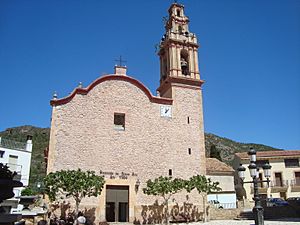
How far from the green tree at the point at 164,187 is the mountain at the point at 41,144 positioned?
96.4ft

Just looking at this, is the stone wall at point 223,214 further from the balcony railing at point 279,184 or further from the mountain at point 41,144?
the mountain at point 41,144

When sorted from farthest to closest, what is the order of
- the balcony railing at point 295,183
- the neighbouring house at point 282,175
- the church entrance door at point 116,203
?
the balcony railing at point 295,183
the neighbouring house at point 282,175
the church entrance door at point 116,203

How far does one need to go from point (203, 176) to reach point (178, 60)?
8994 mm

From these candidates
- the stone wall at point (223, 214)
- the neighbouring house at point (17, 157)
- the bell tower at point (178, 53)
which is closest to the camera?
the stone wall at point (223, 214)

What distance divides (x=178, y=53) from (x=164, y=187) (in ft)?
35.0

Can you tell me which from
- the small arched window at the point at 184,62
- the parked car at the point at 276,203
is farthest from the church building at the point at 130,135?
the parked car at the point at 276,203

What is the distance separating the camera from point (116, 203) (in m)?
19.5

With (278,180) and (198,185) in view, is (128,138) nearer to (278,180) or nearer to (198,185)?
(198,185)

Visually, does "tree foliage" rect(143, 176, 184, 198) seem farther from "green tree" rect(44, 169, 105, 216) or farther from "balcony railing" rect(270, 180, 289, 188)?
"balcony railing" rect(270, 180, 289, 188)

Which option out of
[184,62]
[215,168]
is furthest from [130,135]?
[215,168]

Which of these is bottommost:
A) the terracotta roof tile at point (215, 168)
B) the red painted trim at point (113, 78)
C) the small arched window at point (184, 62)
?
the terracotta roof tile at point (215, 168)

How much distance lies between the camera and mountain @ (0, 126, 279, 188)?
50.2 m

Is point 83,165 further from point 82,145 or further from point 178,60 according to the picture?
point 178,60

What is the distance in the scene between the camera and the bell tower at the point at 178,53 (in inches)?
920
